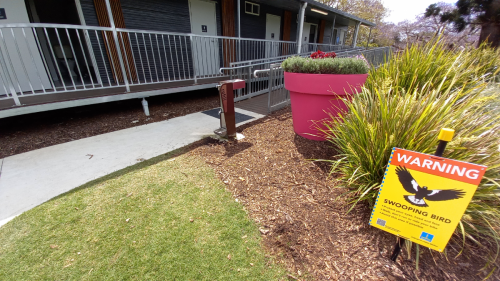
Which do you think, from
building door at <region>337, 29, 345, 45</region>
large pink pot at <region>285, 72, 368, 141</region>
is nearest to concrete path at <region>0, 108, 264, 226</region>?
large pink pot at <region>285, 72, 368, 141</region>

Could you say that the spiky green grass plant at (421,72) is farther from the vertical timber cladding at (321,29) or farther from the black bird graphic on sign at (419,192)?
the vertical timber cladding at (321,29)

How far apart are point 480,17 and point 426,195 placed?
766 inches

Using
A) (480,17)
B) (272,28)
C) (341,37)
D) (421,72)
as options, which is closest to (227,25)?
(272,28)

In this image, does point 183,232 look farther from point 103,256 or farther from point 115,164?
point 115,164

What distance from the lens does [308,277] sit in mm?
1401

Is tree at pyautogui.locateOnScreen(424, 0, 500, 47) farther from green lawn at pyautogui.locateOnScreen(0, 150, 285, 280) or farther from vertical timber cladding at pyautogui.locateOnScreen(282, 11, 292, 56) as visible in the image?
green lawn at pyautogui.locateOnScreen(0, 150, 285, 280)

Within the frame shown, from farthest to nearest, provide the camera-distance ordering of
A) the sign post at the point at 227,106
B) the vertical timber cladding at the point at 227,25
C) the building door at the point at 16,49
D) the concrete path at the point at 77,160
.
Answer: the vertical timber cladding at the point at 227,25, the building door at the point at 16,49, the sign post at the point at 227,106, the concrete path at the point at 77,160

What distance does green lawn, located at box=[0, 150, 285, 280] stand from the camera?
1.45 metres

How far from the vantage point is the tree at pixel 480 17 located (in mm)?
12008

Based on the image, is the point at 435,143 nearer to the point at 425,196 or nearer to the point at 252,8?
the point at 425,196

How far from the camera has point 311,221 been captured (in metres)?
1.79

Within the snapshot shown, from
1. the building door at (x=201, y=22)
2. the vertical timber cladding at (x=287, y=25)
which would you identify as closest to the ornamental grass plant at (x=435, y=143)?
the building door at (x=201, y=22)

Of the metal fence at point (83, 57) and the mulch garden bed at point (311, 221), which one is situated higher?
the metal fence at point (83, 57)

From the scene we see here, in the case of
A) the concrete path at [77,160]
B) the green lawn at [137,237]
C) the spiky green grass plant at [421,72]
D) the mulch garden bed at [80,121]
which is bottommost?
the green lawn at [137,237]
